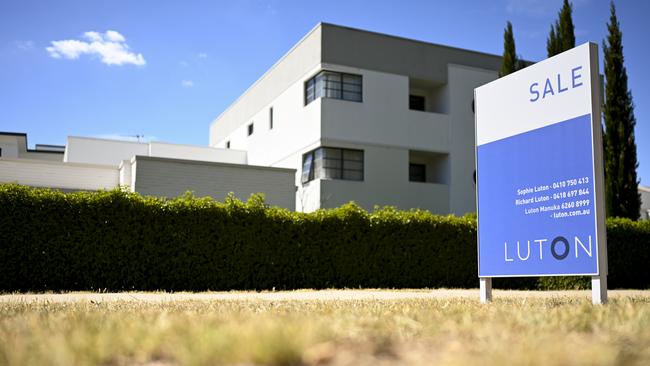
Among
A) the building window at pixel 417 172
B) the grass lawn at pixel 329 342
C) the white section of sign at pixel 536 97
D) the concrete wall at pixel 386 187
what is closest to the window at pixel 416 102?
the building window at pixel 417 172

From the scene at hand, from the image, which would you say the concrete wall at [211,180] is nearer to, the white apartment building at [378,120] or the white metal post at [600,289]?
the white apartment building at [378,120]

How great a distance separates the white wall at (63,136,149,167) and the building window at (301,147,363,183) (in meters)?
14.6

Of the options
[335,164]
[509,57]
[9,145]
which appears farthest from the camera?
[9,145]

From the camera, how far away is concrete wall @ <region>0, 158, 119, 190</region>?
26.1 m

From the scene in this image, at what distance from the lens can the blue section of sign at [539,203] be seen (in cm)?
745

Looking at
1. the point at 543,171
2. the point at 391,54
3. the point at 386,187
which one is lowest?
the point at 543,171

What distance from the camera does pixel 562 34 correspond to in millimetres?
23094

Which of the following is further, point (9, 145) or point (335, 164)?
point (9, 145)

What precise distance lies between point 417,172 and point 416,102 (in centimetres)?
324

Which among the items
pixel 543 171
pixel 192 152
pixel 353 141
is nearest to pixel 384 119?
pixel 353 141

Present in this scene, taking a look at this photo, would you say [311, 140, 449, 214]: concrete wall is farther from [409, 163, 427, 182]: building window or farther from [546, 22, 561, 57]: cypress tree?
[546, 22, 561, 57]: cypress tree

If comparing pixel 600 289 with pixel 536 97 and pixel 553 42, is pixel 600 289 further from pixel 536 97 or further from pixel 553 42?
pixel 553 42

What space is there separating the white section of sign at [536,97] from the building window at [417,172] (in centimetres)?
1833

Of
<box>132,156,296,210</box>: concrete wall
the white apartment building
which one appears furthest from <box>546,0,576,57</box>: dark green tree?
<box>132,156,296,210</box>: concrete wall
